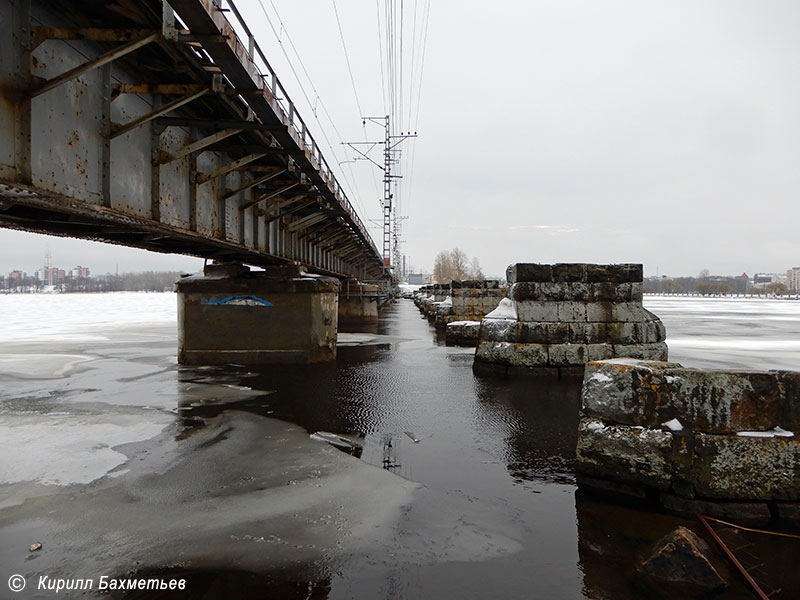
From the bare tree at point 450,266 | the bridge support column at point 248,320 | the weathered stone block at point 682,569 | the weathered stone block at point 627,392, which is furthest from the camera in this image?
the bare tree at point 450,266

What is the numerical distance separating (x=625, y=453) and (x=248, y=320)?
435 inches

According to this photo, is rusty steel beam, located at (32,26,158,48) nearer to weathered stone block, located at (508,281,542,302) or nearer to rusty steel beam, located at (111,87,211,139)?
rusty steel beam, located at (111,87,211,139)

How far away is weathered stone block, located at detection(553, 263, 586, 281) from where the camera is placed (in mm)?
11922

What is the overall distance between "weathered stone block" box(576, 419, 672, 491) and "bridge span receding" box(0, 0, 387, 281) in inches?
237

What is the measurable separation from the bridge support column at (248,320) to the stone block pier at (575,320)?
579 cm

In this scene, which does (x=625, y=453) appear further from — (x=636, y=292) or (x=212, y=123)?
(x=636, y=292)

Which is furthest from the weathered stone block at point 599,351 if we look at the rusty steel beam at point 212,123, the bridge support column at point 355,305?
the bridge support column at point 355,305

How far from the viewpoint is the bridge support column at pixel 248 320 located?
43.4 feet

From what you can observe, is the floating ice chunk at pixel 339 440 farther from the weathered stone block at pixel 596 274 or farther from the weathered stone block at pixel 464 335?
the weathered stone block at pixel 464 335

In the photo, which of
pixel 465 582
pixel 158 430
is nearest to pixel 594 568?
pixel 465 582

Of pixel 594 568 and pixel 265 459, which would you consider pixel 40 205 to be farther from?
pixel 594 568

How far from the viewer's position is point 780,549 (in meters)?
3.84

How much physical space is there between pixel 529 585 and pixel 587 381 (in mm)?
2372

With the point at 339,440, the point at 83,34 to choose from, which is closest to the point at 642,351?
the point at 339,440
